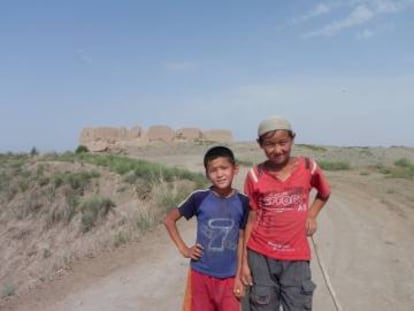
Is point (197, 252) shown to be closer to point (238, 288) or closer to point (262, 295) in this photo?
point (238, 288)

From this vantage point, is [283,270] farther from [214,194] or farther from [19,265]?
[19,265]

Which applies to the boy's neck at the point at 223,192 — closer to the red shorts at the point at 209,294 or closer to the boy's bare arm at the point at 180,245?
the boy's bare arm at the point at 180,245

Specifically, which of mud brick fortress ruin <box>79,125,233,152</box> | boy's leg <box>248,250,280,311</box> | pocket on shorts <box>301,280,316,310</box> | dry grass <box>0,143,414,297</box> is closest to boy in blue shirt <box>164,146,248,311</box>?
boy's leg <box>248,250,280,311</box>

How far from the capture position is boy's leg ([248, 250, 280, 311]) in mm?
4312

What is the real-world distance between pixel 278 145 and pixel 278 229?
1.98ft

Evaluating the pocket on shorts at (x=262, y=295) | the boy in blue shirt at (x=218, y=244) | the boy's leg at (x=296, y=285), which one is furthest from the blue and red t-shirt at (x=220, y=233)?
the boy's leg at (x=296, y=285)

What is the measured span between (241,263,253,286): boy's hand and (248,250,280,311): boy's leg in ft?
0.09

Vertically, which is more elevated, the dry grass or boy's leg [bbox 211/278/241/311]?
boy's leg [bbox 211/278/241/311]

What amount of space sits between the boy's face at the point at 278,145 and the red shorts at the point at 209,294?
0.95 m

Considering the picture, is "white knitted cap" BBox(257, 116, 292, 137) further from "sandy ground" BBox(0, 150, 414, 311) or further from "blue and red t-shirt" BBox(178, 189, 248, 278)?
"sandy ground" BBox(0, 150, 414, 311)

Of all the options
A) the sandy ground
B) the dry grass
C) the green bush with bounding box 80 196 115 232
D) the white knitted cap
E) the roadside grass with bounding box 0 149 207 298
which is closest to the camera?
the white knitted cap

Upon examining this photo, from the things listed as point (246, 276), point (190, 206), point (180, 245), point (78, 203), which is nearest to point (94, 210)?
point (78, 203)

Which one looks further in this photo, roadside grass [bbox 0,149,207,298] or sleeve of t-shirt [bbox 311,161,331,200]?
roadside grass [bbox 0,149,207,298]

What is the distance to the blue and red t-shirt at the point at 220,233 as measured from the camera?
437cm
